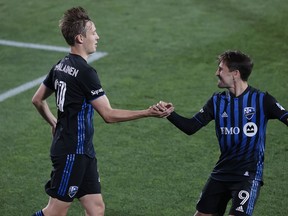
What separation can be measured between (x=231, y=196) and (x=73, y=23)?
1909mm

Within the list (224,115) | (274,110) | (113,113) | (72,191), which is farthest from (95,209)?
(274,110)

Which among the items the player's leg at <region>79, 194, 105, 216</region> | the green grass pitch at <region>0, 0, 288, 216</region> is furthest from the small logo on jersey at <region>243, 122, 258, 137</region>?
the green grass pitch at <region>0, 0, 288, 216</region>

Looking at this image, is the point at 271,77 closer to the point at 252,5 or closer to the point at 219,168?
the point at 252,5

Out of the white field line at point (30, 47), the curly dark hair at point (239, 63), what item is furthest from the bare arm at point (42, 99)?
the white field line at point (30, 47)

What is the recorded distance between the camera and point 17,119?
407 inches

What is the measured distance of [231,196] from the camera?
6.62 metres

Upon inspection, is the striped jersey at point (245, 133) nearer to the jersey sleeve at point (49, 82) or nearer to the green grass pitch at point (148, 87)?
the green grass pitch at point (148, 87)

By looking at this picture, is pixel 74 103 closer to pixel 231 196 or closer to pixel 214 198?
pixel 214 198

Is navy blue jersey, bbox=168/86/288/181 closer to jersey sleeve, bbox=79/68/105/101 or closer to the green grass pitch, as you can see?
jersey sleeve, bbox=79/68/105/101

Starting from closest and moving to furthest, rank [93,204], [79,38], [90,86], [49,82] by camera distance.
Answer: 1. [90,86]
2. [79,38]
3. [93,204]
4. [49,82]

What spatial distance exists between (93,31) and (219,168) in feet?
5.00

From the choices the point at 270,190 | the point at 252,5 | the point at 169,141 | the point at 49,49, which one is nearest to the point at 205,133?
the point at 169,141

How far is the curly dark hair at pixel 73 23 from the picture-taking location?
6.39m

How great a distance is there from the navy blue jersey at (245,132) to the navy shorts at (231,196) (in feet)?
0.19
